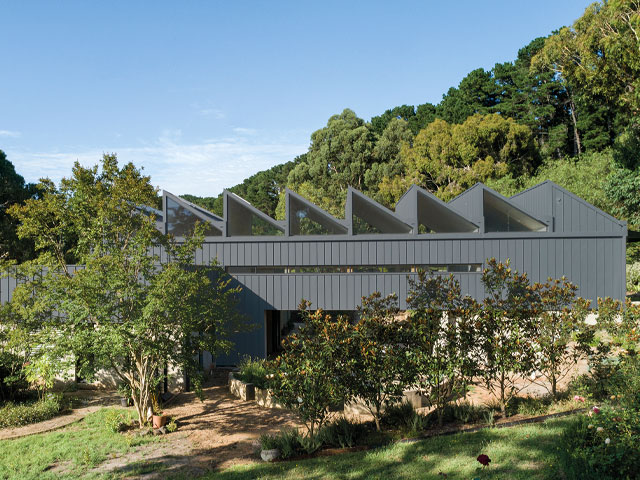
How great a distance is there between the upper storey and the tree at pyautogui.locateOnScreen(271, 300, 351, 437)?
7434 mm

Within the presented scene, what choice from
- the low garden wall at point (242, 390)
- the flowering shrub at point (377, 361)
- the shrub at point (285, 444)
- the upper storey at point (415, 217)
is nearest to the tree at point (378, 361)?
the flowering shrub at point (377, 361)

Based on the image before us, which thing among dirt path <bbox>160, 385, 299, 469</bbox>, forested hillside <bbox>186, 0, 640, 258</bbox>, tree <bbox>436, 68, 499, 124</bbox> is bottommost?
dirt path <bbox>160, 385, 299, 469</bbox>

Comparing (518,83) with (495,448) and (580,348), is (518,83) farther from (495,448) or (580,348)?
(495,448)

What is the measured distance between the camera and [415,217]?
50.0 feet

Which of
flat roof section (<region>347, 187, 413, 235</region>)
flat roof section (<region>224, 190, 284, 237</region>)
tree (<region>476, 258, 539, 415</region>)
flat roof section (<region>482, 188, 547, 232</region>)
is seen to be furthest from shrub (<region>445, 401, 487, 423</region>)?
flat roof section (<region>224, 190, 284, 237</region>)

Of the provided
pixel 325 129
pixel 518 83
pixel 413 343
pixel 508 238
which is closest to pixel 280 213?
pixel 325 129

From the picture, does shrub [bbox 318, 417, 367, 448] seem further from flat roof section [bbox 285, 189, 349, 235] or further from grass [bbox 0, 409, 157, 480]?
flat roof section [bbox 285, 189, 349, 235]

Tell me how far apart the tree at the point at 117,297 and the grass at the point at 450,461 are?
3386 mm

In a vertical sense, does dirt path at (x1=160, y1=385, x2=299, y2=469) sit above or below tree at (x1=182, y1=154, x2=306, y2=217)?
below

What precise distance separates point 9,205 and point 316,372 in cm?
2963

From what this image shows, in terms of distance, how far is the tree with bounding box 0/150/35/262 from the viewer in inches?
1089

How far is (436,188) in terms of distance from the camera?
1446 inches

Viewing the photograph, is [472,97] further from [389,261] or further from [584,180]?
[389,261]

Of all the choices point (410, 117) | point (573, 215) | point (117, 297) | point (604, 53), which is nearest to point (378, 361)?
point (117, 297)
